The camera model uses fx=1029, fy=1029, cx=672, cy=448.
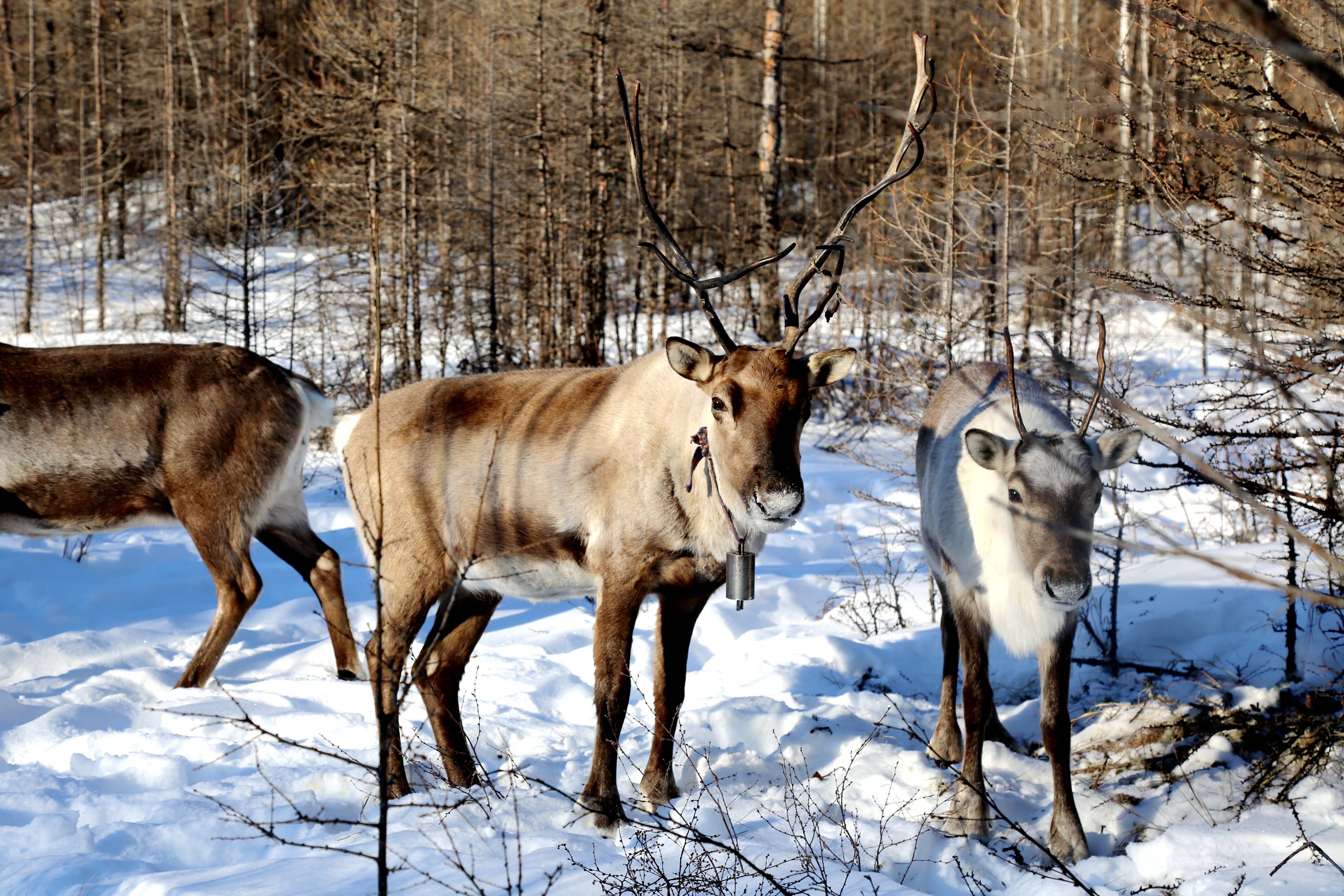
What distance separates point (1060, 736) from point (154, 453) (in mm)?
4989

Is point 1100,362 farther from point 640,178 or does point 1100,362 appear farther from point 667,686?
point 667,686

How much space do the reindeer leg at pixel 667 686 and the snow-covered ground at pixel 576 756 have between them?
101 millimetres

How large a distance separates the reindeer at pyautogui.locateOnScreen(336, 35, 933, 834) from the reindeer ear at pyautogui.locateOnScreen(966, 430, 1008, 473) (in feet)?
1.94

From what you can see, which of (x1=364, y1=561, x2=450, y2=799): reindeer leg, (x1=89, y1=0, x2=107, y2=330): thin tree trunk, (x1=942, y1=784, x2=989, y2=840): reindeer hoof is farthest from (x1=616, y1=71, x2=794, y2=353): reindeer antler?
(x1=89, y1=0, x2=107, y2=330): thin tree trunk

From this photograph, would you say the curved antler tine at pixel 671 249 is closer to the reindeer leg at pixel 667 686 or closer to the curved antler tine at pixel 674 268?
the curved antler tine at pixel 674 268

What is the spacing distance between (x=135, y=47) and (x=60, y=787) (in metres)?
27.8

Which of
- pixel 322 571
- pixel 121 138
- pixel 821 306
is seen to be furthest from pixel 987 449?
pixel 121 138

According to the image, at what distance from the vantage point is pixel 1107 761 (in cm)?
491

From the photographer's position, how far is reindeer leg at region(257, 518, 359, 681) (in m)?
5.90

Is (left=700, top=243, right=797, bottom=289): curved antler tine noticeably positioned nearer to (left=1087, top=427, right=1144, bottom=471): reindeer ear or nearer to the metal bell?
the metal bell

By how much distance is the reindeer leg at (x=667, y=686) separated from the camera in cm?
440

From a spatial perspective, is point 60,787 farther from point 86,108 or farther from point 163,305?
point 86,108

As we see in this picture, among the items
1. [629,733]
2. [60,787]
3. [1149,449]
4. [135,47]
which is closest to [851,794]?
[629,733]

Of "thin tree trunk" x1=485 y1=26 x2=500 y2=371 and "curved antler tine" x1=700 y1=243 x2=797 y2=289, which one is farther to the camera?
"thin tree trunk" x1=485 y1=26 x2=500 y2=371
